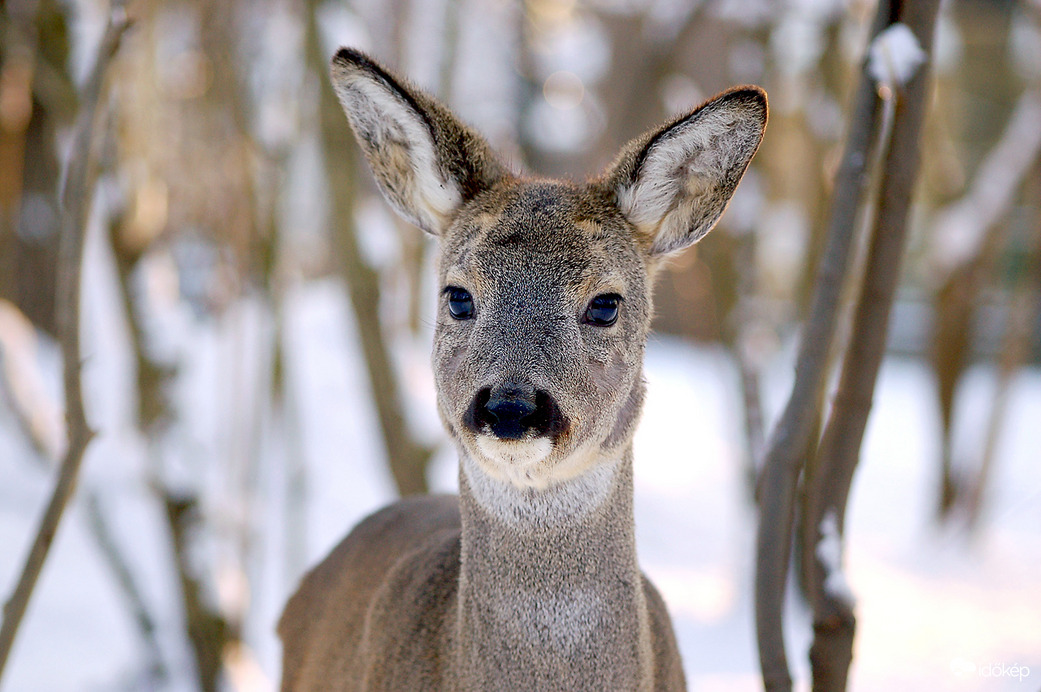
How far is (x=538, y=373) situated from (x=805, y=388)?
24.6 inches

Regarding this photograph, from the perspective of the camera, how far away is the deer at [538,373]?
2074 millimetres

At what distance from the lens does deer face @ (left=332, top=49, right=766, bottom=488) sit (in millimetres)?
2008

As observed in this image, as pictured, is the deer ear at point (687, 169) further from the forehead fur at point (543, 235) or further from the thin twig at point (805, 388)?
the thin twig at point (805, 388)

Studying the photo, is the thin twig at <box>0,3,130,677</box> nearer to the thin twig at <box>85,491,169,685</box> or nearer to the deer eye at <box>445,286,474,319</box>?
the deer eye at <box>445,286,474,319</box>

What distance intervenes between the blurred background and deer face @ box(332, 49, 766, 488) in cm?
41

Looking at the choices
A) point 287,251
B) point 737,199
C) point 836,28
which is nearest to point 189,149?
point 287,251

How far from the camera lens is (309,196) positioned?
53.0ft

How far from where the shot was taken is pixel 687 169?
7.87 feet

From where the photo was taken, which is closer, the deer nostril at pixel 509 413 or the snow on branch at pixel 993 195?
the deer nostril at pixel 509 413

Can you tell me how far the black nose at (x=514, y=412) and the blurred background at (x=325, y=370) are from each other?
84cm

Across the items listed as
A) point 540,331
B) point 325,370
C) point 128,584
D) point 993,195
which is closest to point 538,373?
point 540,331

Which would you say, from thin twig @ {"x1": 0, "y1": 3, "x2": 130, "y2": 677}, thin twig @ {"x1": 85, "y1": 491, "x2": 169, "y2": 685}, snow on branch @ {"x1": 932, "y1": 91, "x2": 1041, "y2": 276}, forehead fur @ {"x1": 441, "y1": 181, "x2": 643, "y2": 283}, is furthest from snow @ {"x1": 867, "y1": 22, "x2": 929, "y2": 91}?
snow on branch @ {"x1": 932, "y1": 91, "x2": 1041, "y2": 276}

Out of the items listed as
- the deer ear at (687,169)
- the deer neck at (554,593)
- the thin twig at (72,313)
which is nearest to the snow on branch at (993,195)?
the deer ear at (687,169)

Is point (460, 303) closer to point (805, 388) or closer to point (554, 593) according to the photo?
point (554, 593)
